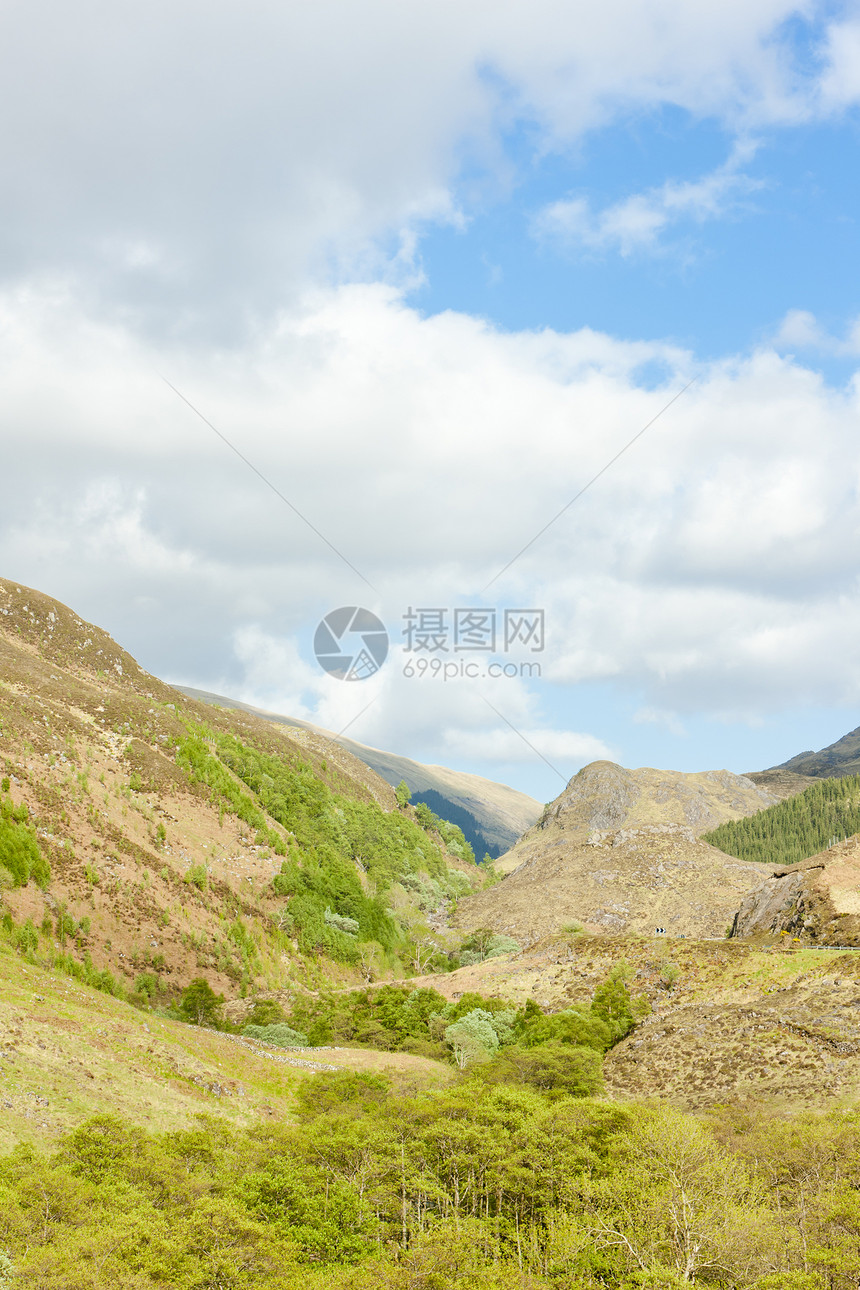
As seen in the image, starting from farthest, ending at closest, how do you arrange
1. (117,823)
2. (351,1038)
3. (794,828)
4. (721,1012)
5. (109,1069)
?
(794,828) → (117,823) → (351,1038) → (721,1012) → (109,1069)

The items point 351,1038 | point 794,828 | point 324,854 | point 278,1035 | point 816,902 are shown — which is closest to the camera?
point 278,1035

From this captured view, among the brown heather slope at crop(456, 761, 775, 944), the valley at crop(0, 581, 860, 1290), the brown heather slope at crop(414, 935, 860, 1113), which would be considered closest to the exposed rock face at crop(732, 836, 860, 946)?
the valley at crop(0, 581, 860, 1290)

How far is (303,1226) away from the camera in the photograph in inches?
1148

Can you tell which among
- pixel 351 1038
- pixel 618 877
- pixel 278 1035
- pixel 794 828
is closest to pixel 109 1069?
pixel 278 1035

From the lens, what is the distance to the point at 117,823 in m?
67.9

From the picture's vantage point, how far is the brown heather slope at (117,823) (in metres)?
60.2

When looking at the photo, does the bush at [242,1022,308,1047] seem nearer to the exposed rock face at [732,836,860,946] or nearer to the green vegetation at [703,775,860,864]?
the exposed rock face at [732,836,860,946]

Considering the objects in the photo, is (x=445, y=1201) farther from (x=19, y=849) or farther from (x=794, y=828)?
(x=794, y=828)

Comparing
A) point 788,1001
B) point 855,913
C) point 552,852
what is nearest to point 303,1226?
point 788,1001

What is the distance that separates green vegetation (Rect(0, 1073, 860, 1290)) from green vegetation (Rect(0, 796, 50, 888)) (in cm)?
2876

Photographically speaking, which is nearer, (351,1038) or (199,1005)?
(351,1038)

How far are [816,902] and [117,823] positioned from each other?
5653 cm

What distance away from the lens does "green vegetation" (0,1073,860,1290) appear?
76.5 feet

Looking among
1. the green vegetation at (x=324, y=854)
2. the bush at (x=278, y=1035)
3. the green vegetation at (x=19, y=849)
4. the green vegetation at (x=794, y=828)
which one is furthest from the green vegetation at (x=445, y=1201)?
the green vegetation at (x=794, y=828)
